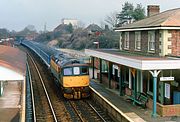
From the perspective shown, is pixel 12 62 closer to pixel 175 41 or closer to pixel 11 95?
pixel 11 95

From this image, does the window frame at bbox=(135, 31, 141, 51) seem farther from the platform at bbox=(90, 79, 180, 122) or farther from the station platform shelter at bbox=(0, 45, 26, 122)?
the station platform shelter at bbox=(0, 45, 26, 122)

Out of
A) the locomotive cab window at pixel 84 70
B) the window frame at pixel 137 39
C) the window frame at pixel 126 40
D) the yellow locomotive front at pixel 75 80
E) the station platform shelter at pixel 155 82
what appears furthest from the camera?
the window frame at pixel 126 40

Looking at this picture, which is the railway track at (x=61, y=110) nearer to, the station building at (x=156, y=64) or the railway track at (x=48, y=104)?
the railway track at (x=48, y=104)

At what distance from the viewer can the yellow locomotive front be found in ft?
68.0

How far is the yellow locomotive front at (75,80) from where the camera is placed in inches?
816

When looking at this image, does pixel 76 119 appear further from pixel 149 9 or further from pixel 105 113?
pixel 149 9

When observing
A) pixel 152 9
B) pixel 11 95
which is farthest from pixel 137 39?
pixel 11 95

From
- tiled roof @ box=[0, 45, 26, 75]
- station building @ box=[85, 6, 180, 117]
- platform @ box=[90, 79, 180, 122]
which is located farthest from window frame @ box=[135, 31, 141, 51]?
tiled roof @ box=[0, 45, 26, 75]

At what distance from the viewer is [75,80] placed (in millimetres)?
20812

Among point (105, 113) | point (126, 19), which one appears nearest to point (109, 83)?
point (105, 113)

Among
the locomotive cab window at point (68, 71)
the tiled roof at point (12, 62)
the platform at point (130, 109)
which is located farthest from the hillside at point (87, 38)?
the locomotive cab window at point (68, 71)

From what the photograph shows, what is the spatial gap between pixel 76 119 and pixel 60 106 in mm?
3324

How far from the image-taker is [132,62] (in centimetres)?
1541

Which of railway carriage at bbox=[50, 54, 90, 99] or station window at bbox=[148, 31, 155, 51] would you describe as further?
railway carriage at bbox=[50, 54, 90, 99]
